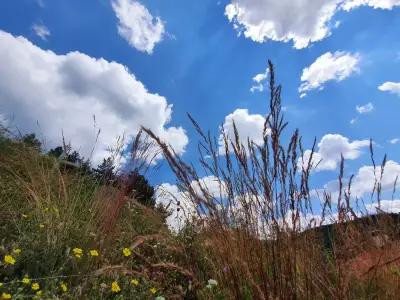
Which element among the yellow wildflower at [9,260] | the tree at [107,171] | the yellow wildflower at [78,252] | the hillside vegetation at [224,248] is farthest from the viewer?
the tree at [107,171]

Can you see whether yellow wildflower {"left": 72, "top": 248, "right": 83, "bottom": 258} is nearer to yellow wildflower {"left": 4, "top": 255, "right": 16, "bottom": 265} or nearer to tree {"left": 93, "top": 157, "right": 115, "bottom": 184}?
yellow wildflower {"left": 4, "top": 255, "right": 16, "bottom": 265}

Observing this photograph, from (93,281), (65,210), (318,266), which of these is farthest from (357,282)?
(65,210)

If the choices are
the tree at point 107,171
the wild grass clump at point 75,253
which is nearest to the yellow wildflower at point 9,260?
the wild grass clump at point 75,253

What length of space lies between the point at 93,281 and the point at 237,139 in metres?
1.61

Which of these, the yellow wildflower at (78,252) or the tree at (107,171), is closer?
the yellow wildflower at (78,252)

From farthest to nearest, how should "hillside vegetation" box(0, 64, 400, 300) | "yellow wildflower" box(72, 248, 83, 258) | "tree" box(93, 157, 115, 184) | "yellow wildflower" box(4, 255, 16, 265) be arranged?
"tree" box(93, 157, 115, 184) < "yellow wildflower" box(72, 248, 83, 258) < "yellow wildflower" box(4, 255, 16, 265) < "hillside vegetation" box(0, 64, 400, 300)

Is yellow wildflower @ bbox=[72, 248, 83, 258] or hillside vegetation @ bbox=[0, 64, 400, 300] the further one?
yellow wildflower @ bbox=[72, 248, 83, 258]

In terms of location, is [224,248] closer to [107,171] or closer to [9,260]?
[9,260]

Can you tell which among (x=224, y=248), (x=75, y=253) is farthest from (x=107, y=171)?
(x=224, y=248)

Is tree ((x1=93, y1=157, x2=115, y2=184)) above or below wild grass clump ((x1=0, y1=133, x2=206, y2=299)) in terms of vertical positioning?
above

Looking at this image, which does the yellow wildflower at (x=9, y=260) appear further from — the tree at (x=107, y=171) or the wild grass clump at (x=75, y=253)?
the tree at (x=107, y=171)

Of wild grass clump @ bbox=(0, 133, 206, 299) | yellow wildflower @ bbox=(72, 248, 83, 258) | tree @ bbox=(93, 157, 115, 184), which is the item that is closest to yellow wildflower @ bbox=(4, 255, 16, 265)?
wild grass clump @ bbox=(0, 133, 206, 299)

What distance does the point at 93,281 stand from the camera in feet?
10.0

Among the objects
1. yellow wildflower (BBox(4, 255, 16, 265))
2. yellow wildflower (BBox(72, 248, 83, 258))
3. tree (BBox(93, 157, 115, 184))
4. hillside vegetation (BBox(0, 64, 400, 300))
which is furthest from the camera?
tree (BBox(93, 157, 115, 184))
